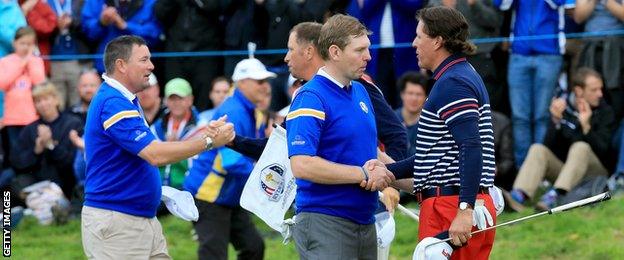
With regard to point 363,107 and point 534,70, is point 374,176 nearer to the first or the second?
point 363,107

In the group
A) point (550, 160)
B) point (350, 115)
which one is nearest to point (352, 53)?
point (350, 115)

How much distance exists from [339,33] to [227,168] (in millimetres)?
3809

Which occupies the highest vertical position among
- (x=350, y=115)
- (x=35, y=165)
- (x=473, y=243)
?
(x=350, y=115)

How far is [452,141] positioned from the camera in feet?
28.1

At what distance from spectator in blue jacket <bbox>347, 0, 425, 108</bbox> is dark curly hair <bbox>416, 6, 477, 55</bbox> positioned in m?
7.29

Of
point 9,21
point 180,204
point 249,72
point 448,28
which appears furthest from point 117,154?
point 9,21

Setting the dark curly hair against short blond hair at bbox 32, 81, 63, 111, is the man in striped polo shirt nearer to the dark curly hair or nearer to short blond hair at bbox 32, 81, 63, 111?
the dark curly hair

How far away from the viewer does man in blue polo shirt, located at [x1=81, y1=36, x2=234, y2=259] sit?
951 centimetres

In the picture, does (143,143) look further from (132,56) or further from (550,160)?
(550,160)

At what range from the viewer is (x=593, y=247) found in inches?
521

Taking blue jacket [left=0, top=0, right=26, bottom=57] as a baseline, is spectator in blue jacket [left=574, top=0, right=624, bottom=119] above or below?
above

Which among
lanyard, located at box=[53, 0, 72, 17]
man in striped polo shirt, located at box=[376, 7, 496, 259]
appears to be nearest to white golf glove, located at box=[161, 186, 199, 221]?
man in striped polo shirt, located at box=[376, 7, 496, 259]

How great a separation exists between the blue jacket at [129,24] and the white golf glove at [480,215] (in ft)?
29.5

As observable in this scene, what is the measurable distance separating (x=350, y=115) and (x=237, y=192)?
3859 millimetres
